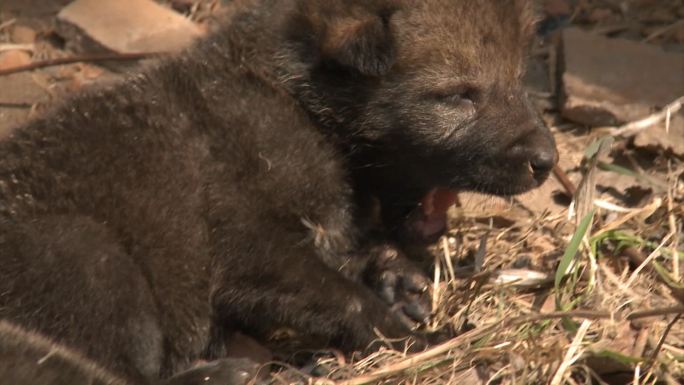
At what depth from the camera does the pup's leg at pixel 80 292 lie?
181 inches

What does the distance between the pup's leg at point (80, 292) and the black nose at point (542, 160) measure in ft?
5.66

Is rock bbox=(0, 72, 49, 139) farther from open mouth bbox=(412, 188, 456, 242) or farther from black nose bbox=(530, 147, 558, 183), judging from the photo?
black nose bbox=(530, 147, 558, 183)

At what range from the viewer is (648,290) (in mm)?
5348

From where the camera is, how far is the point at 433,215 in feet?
19.4

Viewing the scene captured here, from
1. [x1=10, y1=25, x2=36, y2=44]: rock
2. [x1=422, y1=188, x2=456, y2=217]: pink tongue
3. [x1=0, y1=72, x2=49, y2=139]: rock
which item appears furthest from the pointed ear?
[x1=10, y1=25, x2=36, y2=44]: rock

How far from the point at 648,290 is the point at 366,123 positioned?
143cm

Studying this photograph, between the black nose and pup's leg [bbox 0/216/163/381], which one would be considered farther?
the black nose

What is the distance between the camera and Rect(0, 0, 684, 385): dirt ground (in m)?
4.81

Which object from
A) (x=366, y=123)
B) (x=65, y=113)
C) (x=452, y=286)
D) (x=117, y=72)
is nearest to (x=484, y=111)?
(x=366, y=123)

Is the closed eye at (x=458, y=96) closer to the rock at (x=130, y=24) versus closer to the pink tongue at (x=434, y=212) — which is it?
the pink tongue at (x=434, y=212)

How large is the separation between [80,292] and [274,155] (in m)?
1.05

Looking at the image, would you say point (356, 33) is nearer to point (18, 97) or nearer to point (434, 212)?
point (434, 212)

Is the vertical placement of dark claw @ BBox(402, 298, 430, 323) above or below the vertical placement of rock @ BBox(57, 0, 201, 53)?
above

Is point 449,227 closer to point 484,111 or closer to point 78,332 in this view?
point 484,111
